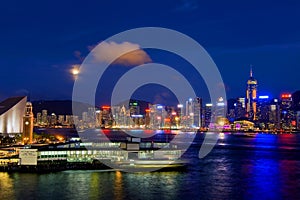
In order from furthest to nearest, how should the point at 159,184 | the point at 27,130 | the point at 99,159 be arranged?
the point at 27,130 < the point at 99,159 < the point at 159,184

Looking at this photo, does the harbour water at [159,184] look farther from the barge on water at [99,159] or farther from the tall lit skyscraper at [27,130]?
the tall lit skyscraper at [27,130]

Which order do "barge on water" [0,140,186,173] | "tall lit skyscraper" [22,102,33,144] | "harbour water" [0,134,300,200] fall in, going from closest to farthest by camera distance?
"harbour water" [0,134,300,200] → "barge on water" [0,140,186,173] → "tall lit skyscraper" [22,102,33,144]

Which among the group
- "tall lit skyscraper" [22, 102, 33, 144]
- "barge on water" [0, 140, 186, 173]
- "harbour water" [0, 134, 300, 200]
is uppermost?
"tall lit skyscraper" [22, 102, 33, 144]

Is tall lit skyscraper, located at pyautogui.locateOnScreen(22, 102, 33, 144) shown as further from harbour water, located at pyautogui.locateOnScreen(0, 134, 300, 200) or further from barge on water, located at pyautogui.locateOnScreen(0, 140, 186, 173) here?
harbour water, located at pyautogui.locateOnScreen(0, 134, 300, 200)

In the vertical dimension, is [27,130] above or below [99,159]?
above

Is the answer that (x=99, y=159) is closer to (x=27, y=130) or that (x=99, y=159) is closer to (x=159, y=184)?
(x=159, y=184)

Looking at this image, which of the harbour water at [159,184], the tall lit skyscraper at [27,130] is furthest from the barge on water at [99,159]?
the tall lit skyscraper at [27,130]

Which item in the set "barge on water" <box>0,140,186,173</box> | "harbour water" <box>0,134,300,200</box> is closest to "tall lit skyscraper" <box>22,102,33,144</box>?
"barge on water" <box>0,140,186,173</box>

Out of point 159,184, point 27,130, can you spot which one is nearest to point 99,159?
point 159,184

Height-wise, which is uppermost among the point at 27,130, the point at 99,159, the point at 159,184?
the point at 27,130

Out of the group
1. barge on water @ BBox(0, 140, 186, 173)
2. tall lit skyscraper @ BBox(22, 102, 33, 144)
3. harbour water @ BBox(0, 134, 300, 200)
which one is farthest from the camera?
tall lit skyscraper @ BBox(22, 102, 33, 144)

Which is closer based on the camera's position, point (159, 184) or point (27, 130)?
point (159, 184)

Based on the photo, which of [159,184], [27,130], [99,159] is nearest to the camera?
[159,184]

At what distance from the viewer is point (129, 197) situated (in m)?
23.2
